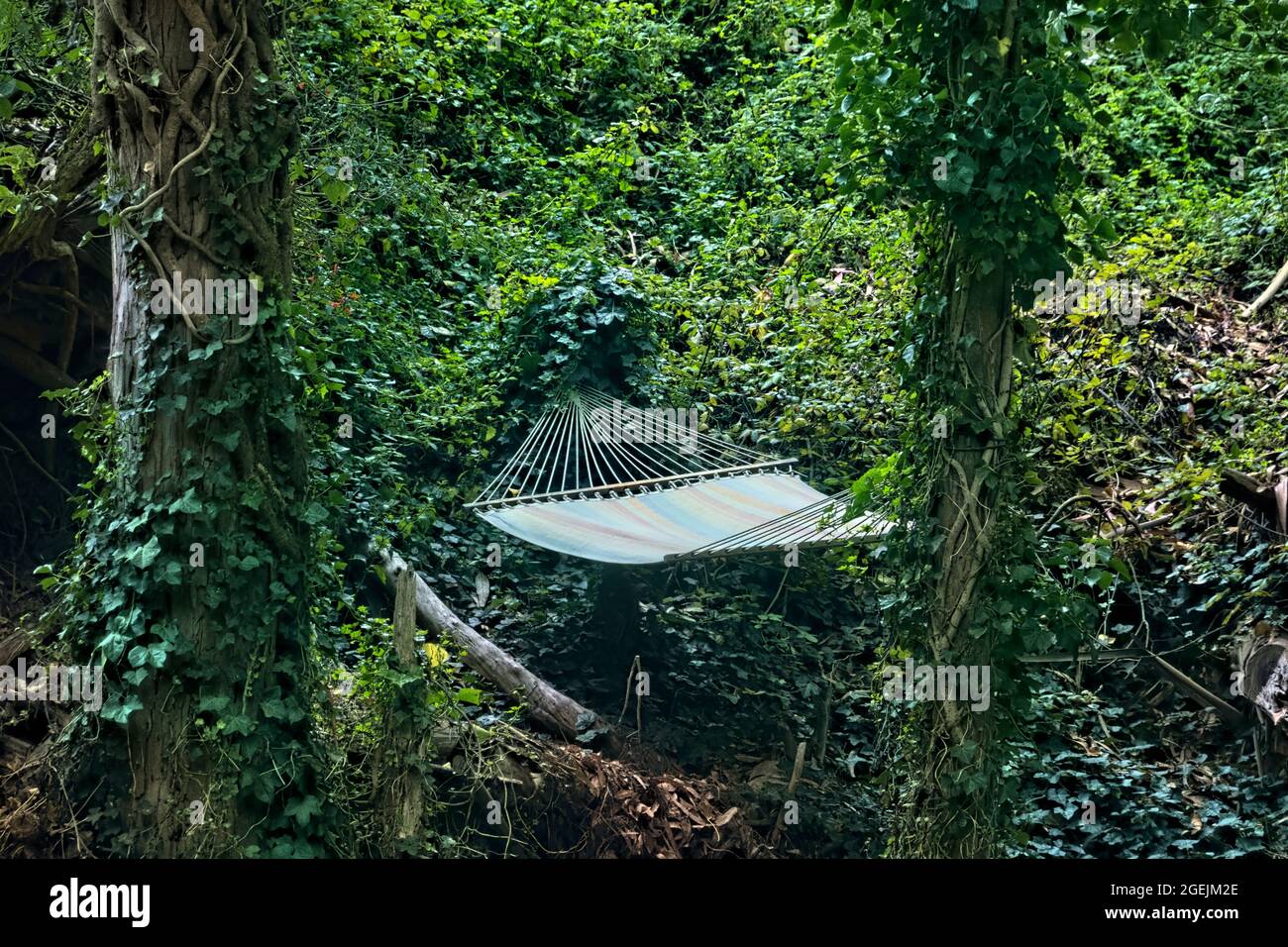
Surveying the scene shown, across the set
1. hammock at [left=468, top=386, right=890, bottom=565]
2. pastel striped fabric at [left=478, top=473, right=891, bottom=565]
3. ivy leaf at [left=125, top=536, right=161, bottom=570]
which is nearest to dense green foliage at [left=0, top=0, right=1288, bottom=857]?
ivy leaf at [left=125, top=536, right=161, bottom=570]

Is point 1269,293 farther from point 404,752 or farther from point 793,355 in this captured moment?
point 404,752

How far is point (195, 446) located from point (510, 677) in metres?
1.36

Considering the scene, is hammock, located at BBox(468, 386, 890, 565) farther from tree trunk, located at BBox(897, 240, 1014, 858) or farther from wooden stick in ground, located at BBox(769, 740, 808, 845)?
wooden stick in ground, located at BBox(769, 740, 808, 845)

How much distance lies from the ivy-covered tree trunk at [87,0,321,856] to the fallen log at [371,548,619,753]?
39.1 inches

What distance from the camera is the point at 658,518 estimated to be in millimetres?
3482

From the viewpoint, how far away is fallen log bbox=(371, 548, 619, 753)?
3.43 meters

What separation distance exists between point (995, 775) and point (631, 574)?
168 centimetres

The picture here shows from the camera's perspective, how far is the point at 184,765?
2352mm

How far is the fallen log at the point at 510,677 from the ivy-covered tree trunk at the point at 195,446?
3.26 feet

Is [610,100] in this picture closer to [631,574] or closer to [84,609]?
[631,574]

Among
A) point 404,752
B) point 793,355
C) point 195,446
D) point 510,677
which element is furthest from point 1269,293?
point 195,446

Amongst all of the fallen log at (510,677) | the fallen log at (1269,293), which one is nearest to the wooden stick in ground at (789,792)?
the fallen log at (510,677)

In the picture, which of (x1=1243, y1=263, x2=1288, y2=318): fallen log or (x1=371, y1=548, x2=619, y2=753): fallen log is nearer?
(x1=371, y1=548, x2=619, y2=753): fallen log

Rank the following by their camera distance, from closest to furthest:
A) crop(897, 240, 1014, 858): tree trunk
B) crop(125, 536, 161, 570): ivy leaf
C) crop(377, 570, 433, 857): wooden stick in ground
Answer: crop(125, 536, 161, 570): ivy leaf
crop(897, 240, 1014, 858): tree trunk
crop(377, 570, 433, 857): wooden stick in ground
